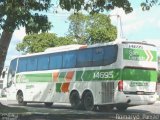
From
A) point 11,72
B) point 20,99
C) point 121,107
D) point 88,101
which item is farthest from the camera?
point 11,72

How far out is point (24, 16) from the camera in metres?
17.4

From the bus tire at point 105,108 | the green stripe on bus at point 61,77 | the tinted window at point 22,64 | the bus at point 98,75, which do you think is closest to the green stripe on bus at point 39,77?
the bus at point 98,75

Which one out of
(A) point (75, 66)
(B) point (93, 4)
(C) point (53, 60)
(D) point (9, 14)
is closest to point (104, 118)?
(B) point (93, 4)

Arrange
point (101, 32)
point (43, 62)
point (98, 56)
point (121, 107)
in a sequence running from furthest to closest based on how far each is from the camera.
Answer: point (101, 32)
point (43, 62)
point (121, 107)
point (98, 56)

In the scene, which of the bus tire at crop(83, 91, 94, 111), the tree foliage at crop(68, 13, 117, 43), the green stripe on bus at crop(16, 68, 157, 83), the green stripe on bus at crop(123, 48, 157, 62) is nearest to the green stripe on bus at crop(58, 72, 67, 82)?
the green stripe on bus at crop(16, 68, 157, 83)

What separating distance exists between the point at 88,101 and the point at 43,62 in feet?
16.9

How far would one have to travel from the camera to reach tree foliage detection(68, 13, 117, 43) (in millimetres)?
64625

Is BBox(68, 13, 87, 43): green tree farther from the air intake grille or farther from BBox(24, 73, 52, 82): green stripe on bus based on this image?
the air intake grille

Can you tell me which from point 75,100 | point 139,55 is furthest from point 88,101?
point 139,55

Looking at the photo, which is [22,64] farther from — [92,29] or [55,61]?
[92,29]

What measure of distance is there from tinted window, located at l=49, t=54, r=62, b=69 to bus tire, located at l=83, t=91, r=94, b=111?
9.68 ft

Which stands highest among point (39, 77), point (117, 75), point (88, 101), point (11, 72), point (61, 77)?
point (11, 72)

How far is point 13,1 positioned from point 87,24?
51589 mm

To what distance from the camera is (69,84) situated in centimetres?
2894
